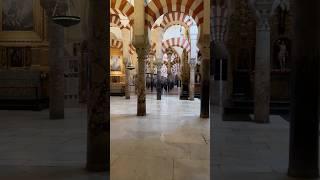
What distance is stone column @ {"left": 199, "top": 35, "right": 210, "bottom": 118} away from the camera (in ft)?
37.7

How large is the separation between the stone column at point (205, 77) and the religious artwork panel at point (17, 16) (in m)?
5.15

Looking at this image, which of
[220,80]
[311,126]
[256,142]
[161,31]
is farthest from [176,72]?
[311,126]

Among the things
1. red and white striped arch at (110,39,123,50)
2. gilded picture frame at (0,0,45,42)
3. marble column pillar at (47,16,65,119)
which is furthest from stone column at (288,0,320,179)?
red and white striped arch at (110,39,123,50)

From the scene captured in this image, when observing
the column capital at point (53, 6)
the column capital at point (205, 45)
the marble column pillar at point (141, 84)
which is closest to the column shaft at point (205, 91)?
the column capital at point (205, 45)

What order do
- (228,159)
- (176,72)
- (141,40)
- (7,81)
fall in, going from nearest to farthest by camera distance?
(228,159) < (141,40) < (7,81) < (176,72)

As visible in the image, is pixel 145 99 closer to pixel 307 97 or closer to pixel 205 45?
pixel 205 45

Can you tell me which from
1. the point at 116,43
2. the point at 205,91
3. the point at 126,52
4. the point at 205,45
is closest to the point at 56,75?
the point at 205,91

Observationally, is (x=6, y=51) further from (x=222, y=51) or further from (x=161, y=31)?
(x=161, y=31)

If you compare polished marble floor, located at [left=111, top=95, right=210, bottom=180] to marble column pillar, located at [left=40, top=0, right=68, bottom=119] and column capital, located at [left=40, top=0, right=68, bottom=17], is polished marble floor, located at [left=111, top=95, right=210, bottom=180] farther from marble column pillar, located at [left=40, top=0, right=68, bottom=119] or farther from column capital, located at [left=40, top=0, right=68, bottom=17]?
column capital, located at [left=40, top=0, right=68, bottom=17]

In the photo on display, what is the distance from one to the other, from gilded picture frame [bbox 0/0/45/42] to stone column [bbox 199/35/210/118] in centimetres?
478

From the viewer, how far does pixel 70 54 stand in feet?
45.9

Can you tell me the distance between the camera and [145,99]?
12172 mm

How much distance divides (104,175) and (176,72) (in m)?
35.5

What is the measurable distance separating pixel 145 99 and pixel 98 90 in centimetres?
748
